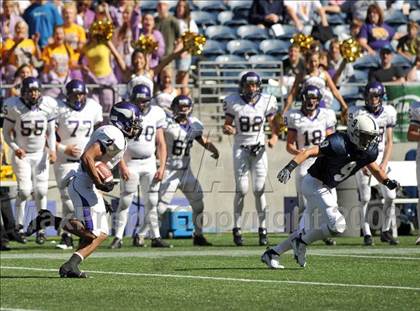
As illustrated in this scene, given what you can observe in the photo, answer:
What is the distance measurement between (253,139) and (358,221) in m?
2.14

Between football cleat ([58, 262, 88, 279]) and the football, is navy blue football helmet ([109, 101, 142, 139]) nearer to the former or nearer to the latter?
the football

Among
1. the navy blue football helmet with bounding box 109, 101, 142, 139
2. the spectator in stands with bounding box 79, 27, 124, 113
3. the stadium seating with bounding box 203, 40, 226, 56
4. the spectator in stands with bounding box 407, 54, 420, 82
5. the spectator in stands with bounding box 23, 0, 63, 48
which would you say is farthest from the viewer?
the stadium seating with bounding box 203, 40, 226, 56

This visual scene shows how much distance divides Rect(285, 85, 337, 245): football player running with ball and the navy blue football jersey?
3327 mm

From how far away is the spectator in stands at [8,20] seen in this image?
1625 cm

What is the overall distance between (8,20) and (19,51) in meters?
0.65

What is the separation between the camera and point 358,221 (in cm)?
1554

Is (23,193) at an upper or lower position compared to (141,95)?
lower

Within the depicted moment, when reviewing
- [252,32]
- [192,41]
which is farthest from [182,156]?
[252,32]

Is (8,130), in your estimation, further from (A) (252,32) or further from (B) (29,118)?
(A) (252,32)

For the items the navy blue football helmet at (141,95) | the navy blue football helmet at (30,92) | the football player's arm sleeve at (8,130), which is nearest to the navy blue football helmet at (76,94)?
the navy blue football helmet at (30,92)

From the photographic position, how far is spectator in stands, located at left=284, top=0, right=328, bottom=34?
19.1 metres

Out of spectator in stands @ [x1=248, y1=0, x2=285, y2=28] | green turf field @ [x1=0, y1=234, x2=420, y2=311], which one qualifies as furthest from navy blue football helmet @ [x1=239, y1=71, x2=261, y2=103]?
spectator in stands @ [x1=248, y1=0, x2=285, y2=28]

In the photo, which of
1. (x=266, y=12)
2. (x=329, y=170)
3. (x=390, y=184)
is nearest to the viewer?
(x=329, y=170)

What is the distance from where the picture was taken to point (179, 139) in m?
14.5
